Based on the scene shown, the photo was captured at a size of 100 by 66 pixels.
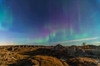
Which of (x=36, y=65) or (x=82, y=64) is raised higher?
(x=36, y=65)

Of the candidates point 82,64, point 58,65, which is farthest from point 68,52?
point 58,65

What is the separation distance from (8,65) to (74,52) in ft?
57.5

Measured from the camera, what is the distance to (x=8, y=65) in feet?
36.7

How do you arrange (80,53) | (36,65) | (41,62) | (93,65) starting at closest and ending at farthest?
(36,65) → (41,62) → (93,65) → (80,53)

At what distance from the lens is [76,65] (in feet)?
36.4

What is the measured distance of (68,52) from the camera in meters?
21.6

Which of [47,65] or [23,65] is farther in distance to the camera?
[23,65]

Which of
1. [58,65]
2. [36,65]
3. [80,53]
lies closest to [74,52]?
[80,53]

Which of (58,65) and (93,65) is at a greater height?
(58,65)

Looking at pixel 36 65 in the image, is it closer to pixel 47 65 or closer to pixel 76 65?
pixel 47 65

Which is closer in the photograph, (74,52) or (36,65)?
(36,65)

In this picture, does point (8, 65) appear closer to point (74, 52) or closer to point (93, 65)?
point (93, 65)

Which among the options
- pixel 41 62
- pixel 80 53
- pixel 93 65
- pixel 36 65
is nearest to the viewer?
pixel 36 65

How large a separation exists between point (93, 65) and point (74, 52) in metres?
10.9
